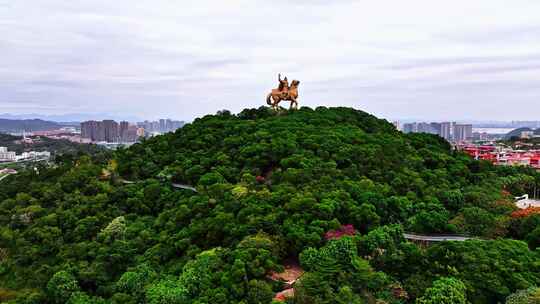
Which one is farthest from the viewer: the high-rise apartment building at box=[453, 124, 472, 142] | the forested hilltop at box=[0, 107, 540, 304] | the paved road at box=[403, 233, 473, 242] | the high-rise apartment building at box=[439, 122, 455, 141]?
the high-rise apartment building at box=[439, 122, 455, 141]

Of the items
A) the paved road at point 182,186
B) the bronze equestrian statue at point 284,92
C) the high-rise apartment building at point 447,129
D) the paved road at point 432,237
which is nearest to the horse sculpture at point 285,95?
the bronze equestrian statue at point 284,92

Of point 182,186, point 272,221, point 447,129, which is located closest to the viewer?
point 272,221

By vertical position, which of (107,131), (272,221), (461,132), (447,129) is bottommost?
(272,221)

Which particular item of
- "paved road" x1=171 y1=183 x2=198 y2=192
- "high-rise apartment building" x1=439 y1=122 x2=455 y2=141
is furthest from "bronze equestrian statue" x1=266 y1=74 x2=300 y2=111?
"high-rise apartment building" x1=439 y1=122 x2=455 y2=141

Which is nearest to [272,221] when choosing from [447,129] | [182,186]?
[182,186]

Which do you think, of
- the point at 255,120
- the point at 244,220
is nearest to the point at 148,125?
the point at 255,120

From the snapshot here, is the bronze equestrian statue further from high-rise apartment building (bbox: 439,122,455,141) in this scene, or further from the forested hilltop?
high-rise apartment building (bbox: 439,122,455,141)

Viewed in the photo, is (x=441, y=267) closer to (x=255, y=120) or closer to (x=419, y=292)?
(x=419, y=292)

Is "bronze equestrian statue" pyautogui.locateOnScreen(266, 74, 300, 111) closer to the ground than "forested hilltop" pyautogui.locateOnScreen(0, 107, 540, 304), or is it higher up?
higher up

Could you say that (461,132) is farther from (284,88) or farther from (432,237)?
(432,237)
